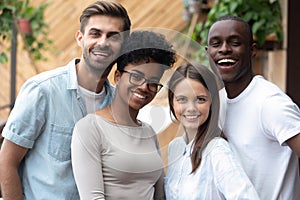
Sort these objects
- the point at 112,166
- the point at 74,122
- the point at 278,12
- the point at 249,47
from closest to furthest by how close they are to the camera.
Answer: the point at 112,166 < the point at 74,122 < the point at 249,47 < the point at 278,12

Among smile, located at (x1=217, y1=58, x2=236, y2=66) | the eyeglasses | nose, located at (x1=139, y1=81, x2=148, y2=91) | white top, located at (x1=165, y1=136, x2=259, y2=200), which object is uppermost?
smile, located at (x1=217, y1=58, x2=236, y2=66)

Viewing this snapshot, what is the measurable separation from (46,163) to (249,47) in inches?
26.5

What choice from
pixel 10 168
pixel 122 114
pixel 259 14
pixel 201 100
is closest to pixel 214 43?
pixel 201 100

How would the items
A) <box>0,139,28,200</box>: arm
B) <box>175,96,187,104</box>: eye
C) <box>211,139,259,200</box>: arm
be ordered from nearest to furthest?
<box>211,139,259,200</box>: arm, <box>175,96,187,104</box>: eye, <box>0,139,28,200</box>: arm

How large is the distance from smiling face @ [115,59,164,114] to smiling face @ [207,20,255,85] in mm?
307

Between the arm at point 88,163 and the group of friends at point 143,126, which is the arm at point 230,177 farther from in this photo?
the arm at point 88,163

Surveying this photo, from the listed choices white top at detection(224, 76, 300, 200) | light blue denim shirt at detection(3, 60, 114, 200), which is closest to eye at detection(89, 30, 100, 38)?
light blue denim shirt at detection(3, 60, 114, 200)

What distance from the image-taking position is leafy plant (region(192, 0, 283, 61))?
3.69 meters

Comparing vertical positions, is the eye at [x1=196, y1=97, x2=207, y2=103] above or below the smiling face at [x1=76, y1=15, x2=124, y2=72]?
below

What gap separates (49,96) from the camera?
1.67 m

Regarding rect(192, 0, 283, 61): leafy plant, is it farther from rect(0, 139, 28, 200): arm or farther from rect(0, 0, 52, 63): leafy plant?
rect(0, 139, 28, 200): arm

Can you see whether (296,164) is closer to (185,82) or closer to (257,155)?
(257,155)

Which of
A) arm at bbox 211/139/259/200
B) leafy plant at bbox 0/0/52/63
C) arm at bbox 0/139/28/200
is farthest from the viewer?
leafy plant at bbox 0/0/52/63

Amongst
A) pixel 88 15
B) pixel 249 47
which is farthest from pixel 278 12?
pixel 88 15
